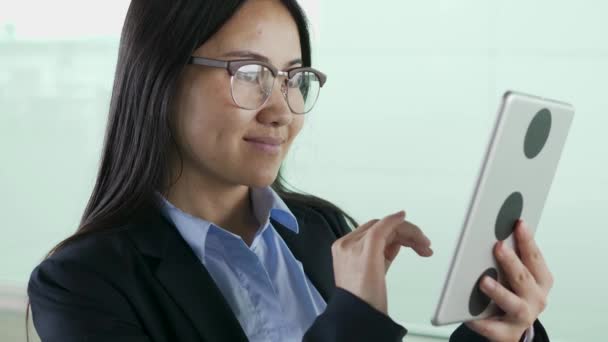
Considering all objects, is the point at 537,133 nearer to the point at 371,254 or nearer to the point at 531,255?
the point at 531,255

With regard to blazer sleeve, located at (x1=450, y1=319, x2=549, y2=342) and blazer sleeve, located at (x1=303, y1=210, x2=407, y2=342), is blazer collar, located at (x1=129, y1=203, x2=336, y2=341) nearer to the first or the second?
blazer sleeve, located at (x1=303, y1=210, x2=407, y2=342)

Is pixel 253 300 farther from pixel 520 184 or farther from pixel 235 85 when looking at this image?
pixel 520 184

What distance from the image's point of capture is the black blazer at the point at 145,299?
3.87ft

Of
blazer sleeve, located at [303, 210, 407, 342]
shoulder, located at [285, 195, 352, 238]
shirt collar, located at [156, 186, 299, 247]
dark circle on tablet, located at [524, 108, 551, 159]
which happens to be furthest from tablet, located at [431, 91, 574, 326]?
shoulder, located at [285, 195, 352, 238]

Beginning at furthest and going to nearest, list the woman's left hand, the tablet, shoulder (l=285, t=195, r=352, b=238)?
shoulder (l=285, t=195, r=352, b=238)
the woman's left hand
the tablet

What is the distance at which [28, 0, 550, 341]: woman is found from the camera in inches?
49.4

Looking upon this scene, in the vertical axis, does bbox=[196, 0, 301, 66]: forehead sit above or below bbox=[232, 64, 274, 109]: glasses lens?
above

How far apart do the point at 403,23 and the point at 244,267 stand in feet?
5.83

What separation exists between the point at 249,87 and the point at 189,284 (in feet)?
1.09

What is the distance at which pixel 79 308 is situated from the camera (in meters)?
1.24

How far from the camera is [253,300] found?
1405 millimetres

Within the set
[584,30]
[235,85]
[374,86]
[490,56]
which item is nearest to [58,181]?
[374,86]

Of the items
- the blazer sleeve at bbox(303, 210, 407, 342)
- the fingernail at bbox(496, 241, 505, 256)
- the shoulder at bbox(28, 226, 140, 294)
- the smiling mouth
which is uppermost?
the smiling mouth

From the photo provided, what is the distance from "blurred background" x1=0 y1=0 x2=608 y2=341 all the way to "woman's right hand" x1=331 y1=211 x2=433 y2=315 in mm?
1418
